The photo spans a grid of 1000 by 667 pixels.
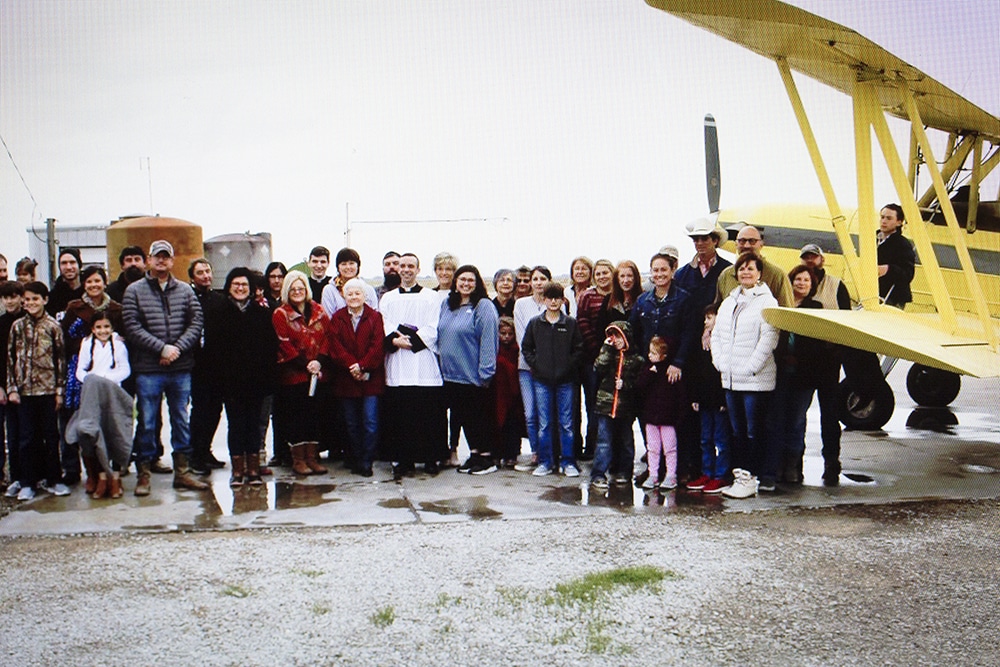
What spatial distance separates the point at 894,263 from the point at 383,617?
594cm

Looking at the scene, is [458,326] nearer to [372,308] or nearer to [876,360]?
[372,308]

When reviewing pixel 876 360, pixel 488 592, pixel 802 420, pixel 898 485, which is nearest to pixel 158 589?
pixel 488 592

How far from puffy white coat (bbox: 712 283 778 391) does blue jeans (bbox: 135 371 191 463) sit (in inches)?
141

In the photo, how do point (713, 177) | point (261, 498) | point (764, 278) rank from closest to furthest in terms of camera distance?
point (261, 498) → point (764, 278) → point (713, 177)

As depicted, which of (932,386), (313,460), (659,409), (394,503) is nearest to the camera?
(394,503)

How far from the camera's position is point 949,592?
13.2 ft

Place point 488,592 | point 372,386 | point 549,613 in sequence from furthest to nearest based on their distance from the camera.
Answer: point 372,386 < point 488,592 < point 549,613

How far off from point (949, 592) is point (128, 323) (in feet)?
16.7

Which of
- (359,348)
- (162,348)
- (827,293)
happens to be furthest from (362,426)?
(827,293)

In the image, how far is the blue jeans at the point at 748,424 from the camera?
19.3ft

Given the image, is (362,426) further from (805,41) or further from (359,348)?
(805,41)

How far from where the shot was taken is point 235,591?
13.3 feet

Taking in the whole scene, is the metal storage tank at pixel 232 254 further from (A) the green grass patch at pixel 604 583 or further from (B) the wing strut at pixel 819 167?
(A) the green grass patch at pixel 604 583

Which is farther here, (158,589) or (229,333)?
(229,333)
